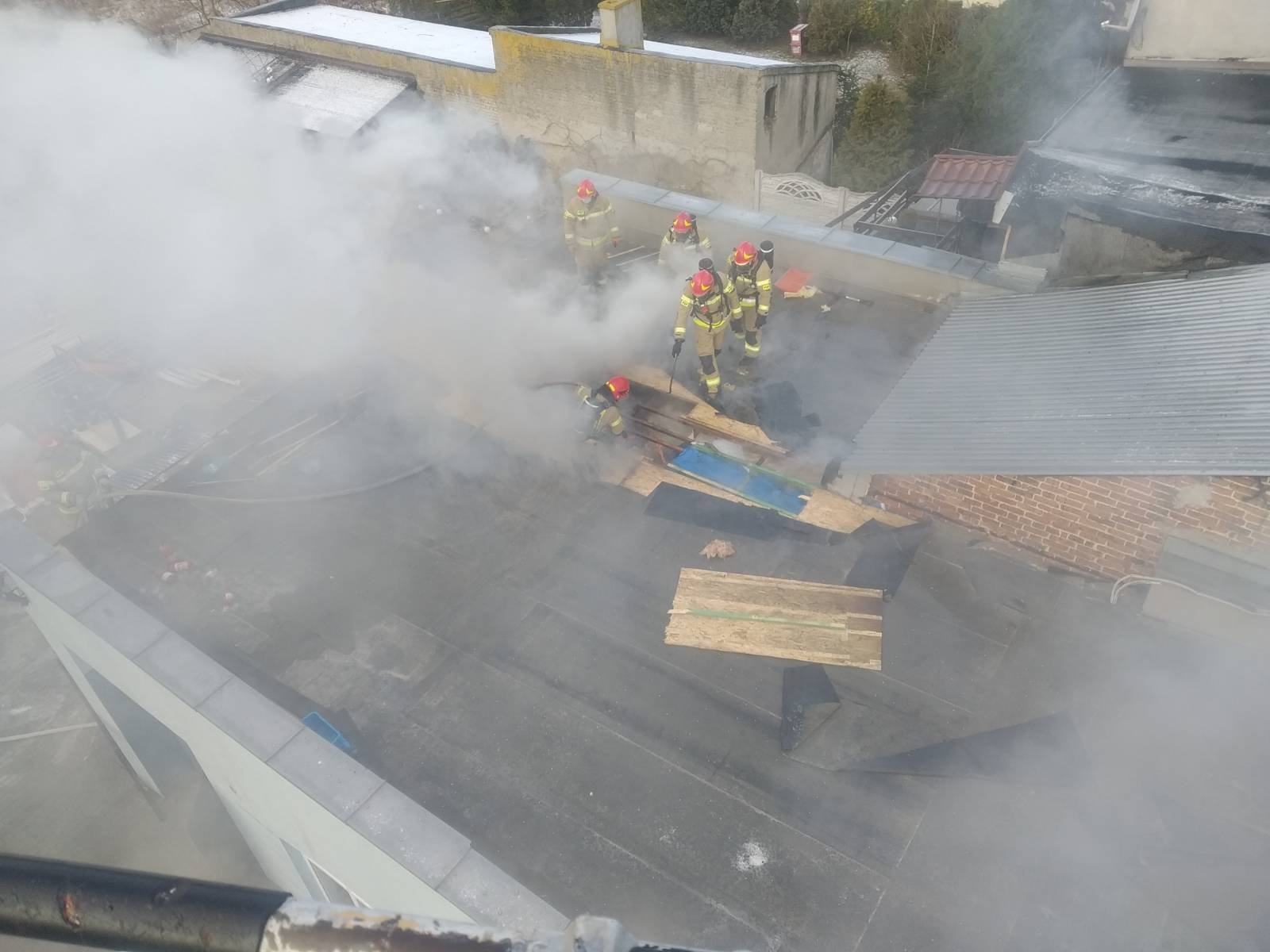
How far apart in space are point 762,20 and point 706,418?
86.6 ft

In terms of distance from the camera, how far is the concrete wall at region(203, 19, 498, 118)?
21297 millimetres

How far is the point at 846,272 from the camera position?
994 cm

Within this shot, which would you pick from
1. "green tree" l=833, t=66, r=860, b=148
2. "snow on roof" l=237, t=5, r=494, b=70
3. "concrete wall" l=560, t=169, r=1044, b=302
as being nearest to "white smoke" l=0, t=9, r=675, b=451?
"concrete wall" l=560, t=169, r=1044, b=302

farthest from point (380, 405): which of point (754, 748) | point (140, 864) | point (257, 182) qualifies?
point (257, 182)

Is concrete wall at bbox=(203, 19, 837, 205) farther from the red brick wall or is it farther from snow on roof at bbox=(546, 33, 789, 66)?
the red brick wall

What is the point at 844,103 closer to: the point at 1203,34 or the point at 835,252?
the point at 1203,34

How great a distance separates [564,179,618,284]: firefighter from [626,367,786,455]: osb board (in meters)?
2.20

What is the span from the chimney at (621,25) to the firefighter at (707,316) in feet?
42.6

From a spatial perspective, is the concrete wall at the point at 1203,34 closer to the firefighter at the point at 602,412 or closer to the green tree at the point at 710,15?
the firefighter at the point at 602,412

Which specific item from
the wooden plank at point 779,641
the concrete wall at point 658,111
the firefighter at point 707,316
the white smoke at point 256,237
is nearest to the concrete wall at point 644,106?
the concrete wall at point 658,111

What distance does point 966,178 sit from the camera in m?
15.6

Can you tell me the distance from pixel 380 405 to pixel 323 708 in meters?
3.65

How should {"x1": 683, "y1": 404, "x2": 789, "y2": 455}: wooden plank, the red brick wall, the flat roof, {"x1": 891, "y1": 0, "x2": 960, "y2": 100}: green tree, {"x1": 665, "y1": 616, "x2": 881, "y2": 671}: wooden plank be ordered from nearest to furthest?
the flat roof, the red brick wall, {"x1": 665, "y1": 616, "x2": 881, "y2": 671}: wooden plank, {"x1": 683, "y1": 404, "x2": 789, "y2": 455}: wooden plank, {"x1": 891, "y1": 0, "x2": 960, "y2": 100}: green tree

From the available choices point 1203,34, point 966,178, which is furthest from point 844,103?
point 1203,34
